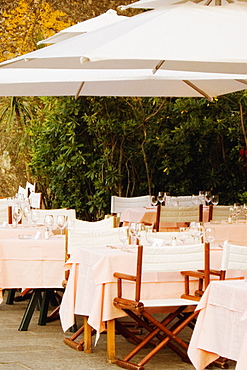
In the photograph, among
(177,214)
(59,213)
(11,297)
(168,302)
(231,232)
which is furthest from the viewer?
(177,214)

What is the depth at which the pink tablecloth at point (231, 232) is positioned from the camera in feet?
26.2

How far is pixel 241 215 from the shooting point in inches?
344

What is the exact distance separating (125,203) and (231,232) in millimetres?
2143

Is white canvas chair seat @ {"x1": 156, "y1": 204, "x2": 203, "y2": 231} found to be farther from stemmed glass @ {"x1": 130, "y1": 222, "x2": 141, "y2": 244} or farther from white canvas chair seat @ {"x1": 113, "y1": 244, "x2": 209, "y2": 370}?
white canvas chair seat @ {"x1": 113, "y1": 244, "x2": 209, "y2": 370}

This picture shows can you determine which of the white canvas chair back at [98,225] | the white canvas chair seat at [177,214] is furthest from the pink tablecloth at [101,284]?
the white canvas chair seat at [177,214]

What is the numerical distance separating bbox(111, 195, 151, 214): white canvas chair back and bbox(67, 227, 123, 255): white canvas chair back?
334cm

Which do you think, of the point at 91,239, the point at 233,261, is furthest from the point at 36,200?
the point at 233,261

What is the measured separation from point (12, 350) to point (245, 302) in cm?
202

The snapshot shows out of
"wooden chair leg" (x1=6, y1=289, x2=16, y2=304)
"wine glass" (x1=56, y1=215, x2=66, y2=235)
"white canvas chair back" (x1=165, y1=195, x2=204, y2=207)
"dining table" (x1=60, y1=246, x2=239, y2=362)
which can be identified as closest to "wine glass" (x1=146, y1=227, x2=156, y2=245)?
"dining table" (x1=60, y1=246, x2=239, y2=362)

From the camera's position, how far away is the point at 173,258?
5.41 m

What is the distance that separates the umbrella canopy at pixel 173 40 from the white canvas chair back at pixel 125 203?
3873mm

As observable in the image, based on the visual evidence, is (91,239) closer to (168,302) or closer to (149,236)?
(149,236)

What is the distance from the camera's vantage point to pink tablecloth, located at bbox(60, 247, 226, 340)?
18.1ft

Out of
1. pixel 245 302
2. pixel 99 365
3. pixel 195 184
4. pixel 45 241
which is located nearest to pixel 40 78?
pixel 45 241
